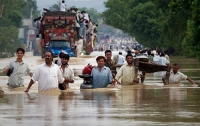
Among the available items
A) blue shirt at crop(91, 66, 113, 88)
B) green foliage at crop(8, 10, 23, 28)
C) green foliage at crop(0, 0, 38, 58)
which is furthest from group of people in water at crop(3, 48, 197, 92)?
green foliage at crop(8, 10, 23, 28)

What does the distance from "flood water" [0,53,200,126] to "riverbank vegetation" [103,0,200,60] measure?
785 inches

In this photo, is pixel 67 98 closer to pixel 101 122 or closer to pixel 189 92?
pixel 189 92

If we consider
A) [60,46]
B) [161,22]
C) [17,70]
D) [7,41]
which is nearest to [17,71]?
[17,70]

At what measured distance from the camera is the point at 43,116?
13.8m

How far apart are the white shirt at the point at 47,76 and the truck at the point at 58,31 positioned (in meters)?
55.5

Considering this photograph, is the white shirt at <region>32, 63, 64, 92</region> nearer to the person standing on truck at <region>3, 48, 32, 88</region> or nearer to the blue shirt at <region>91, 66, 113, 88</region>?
the blue shirt at <region>91, 66, 113, 88</region>

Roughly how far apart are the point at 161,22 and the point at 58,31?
13.0 metres

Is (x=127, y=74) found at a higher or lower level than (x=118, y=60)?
lower

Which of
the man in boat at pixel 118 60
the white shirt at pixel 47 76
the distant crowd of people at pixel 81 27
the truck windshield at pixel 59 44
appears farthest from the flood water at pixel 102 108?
the distant crowd of people at pixel 81 27

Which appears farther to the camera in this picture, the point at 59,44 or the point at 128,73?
the point at 59,44

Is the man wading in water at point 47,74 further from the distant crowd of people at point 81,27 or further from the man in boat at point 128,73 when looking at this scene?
the distant crowd of people at point 81,27

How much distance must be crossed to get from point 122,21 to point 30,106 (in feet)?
358

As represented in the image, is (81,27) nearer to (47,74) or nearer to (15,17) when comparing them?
(15,17)

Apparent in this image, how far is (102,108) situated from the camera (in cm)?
1535
